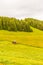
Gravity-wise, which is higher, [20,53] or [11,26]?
[20,53]

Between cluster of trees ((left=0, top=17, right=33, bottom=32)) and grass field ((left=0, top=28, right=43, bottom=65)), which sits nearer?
grass field ((left=0, top=28, right=43, bottom=65))

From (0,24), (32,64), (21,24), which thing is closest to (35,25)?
(21,24)

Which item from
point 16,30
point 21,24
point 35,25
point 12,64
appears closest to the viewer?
point 12,64

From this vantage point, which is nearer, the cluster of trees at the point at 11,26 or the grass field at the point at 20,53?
the grass field at the point at 20,53

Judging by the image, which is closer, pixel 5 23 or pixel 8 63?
pixel 8 63

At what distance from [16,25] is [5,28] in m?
7.97

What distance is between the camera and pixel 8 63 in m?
33.1

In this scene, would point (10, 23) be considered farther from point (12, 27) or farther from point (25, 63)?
point (25, 63)

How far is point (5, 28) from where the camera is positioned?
386 feet

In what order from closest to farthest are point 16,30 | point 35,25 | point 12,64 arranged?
point 12,64 → point 16,30 → point 35,25

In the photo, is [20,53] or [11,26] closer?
[20,53]

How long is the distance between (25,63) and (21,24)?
9171 centimetres

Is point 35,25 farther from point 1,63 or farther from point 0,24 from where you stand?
point 1,63

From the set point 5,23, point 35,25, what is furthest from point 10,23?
point 35,25
